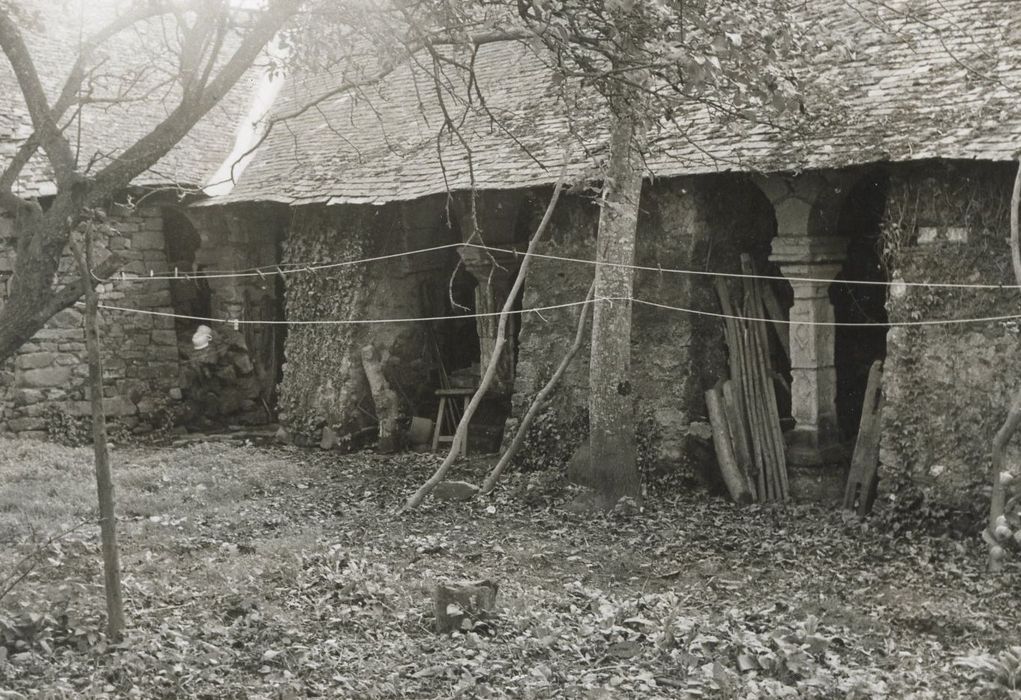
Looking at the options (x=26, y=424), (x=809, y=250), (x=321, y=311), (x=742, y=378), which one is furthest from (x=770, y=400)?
(x=26, y=424)

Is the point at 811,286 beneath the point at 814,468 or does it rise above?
above

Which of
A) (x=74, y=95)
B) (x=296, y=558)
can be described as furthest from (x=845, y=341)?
(x=74, y=95)

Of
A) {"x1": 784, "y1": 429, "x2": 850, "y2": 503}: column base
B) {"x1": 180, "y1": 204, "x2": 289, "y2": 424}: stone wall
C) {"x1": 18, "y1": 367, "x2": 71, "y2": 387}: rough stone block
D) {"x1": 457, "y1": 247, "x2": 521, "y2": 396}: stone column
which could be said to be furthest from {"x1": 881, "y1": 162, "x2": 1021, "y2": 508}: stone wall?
{"x1": 18, "y1": 367, "x2": 71, "y2": 387}: rough stone block

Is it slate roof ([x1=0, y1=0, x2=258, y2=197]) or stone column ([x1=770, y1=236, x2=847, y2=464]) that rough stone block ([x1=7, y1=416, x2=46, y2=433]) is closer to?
slate roof ([x1=0, y1=0, x2=258, y2=197])

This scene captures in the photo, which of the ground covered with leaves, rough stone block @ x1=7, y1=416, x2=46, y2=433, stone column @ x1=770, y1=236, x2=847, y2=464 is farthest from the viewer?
rough stone block @ x1=7, y1=416, x2=46, y2=433

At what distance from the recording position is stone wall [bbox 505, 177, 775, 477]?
10125mm

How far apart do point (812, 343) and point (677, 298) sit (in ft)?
4.35

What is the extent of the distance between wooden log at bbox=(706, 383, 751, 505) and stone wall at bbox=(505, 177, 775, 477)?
0.43 feet

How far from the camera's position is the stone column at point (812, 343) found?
9523 millimetres

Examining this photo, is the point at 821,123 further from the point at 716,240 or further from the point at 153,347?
the point at 153,347

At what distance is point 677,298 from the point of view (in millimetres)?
10219

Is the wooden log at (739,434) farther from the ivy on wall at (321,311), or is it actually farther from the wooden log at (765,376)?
the ivy on wall at (321,311)

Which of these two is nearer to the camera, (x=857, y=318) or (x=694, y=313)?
(x=694, y=313)

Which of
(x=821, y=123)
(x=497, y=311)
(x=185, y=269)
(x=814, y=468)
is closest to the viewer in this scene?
(x=821, y=123)
